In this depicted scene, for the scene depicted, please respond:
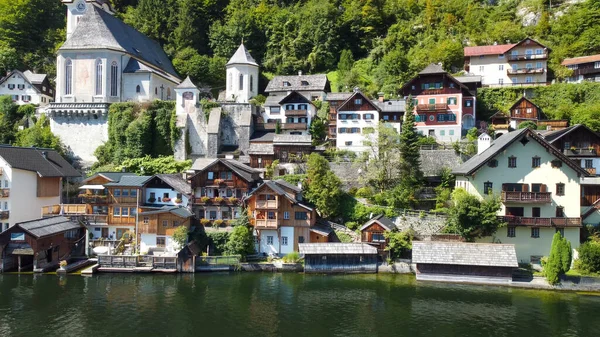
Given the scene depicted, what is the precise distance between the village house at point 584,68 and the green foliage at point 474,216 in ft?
123

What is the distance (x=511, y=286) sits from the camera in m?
35.5

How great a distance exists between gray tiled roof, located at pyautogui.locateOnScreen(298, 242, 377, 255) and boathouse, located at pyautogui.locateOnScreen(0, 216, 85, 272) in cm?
2198

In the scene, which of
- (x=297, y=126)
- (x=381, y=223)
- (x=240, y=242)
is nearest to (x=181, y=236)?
(x=240, y=242)

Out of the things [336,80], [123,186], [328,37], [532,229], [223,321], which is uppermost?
[328,37]

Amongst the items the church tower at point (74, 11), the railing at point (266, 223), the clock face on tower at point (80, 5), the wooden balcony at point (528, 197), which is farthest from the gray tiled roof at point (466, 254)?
the clock face on tower at point (80, 5)

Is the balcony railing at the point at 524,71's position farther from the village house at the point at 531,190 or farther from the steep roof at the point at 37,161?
the steep roof at the point at 37,161

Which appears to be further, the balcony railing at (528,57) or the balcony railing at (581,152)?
the balcony railing at (528,57)

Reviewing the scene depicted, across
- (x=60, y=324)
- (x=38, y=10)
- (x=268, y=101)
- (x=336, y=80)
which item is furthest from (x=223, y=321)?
(x=38, y=10)

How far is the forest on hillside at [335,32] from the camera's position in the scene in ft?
238

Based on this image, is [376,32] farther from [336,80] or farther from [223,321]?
[223,321]

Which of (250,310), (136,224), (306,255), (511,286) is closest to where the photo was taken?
(250,310)

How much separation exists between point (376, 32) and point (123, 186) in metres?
63.1

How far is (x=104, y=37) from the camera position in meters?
64.8

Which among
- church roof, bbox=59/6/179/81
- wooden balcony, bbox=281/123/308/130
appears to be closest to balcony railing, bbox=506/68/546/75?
wooden balcony, bbox=281/123/308/130
